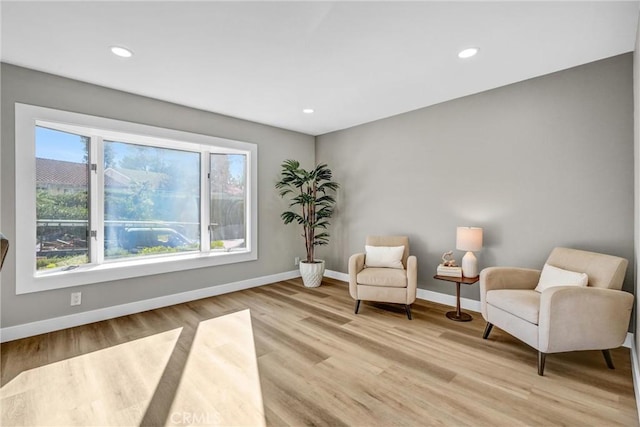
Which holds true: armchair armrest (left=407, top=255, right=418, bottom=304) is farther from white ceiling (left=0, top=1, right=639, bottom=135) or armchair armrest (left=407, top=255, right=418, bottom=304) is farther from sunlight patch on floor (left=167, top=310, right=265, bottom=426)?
white ceiling (left=0, top=1, right=639, bottom=135)

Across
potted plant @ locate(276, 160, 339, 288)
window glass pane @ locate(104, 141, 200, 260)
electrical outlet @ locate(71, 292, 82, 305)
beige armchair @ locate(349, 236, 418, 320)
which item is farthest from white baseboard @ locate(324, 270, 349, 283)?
electrical outlet @ locate(71, 292, 82, 305)

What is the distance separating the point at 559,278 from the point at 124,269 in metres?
4.25

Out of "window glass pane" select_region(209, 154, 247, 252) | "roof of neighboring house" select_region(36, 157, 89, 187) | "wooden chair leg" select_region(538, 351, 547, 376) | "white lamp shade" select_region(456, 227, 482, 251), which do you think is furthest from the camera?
"window glass pane" select_region(209, 154, 247, 252)

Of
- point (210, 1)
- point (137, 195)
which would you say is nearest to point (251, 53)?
point (210, 1)

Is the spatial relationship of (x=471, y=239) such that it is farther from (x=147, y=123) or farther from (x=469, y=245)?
(x=147, y=123)

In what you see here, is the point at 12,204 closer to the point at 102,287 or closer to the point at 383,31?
the point at 102,287

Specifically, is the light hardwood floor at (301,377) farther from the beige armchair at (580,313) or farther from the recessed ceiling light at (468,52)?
the recessed ceiling light at (468,52)

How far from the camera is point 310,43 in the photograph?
237cm

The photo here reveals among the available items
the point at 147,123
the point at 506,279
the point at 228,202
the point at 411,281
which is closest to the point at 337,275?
the point at 411,281

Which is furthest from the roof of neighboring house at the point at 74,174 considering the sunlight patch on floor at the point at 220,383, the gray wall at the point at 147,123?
the sunlight patch on floor at the point at 220,383

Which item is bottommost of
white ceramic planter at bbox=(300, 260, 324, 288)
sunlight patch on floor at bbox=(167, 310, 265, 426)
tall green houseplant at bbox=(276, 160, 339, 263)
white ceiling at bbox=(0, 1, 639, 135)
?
sunlight patch on floor at bbox=(167, 310, 265, 426)

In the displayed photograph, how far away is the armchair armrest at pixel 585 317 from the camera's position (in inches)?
80.7

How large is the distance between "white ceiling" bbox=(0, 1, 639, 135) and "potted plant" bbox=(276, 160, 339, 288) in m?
1.44

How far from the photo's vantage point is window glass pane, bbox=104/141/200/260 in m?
3.41
